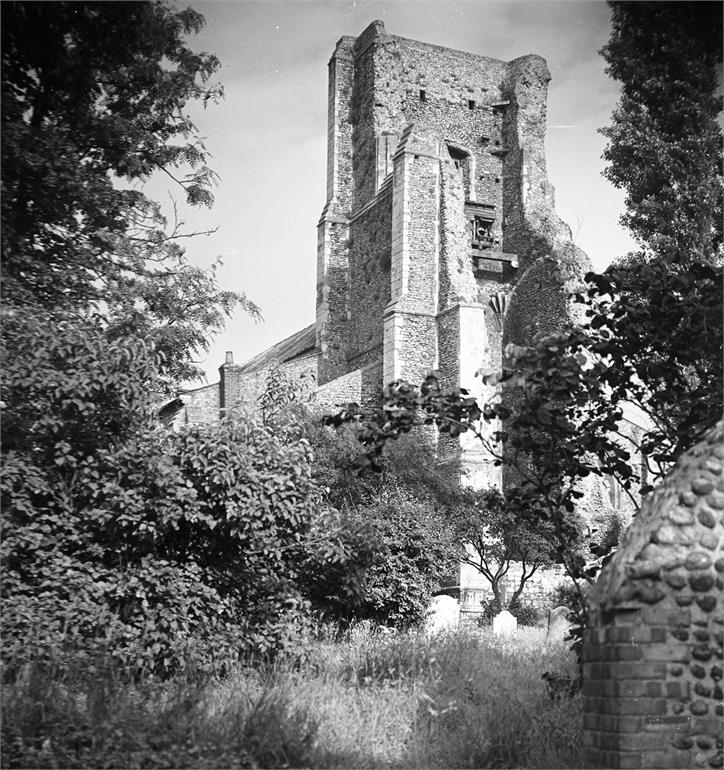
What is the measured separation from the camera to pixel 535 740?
296 inches

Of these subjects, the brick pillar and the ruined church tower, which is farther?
the brick pillar

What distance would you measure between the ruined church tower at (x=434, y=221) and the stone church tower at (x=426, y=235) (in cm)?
5

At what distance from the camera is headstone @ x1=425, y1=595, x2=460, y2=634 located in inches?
611

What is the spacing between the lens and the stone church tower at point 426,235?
1204 inches

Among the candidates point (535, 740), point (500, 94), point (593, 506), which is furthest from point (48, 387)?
point (500, 94)

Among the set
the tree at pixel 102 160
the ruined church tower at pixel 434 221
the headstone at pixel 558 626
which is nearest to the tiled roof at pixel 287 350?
the ruined church tower at pixel 434 221

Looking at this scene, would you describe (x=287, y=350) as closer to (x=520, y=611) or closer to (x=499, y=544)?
(x=499, y=544)

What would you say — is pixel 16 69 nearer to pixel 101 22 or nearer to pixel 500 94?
pixel 101 22

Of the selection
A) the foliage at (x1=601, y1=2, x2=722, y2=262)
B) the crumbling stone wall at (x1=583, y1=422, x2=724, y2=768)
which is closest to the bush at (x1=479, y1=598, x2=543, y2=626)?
the foliage at (x1=601, y1=2, x2=722, y2=262)

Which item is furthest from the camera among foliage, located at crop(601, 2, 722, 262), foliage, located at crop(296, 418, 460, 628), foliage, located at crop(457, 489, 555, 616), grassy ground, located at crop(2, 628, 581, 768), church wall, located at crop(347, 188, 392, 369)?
church wall, located at crop(347, 188, 392, 369)

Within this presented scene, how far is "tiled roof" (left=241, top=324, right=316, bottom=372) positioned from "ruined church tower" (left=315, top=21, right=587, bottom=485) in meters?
2.36

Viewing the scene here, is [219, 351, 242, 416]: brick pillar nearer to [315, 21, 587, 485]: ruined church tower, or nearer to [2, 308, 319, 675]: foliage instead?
[315, 21, 587, 485]: ruined church tower

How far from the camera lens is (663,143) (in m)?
18.4

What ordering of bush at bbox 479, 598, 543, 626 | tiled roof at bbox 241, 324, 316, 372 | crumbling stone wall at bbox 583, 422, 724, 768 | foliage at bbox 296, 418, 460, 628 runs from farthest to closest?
tiled roof at bbox 241, 324, 316, 372 → bush at bbox 479, 598, 543, 626 → foliage at bbox 296, 418, 460, 628 → crumbling stone wall at bbox 583, 422, 724, 768
